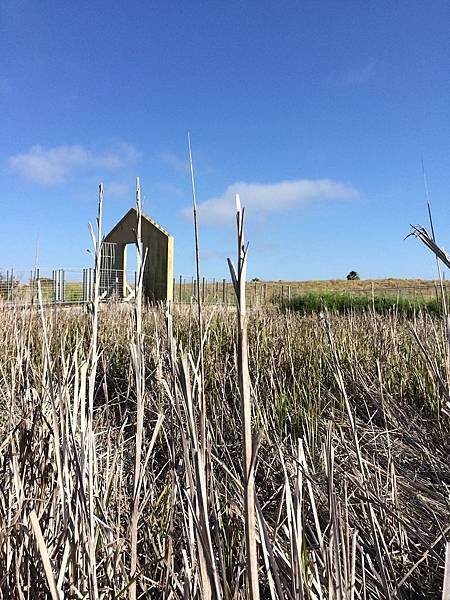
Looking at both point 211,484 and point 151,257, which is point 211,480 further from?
point 151,257

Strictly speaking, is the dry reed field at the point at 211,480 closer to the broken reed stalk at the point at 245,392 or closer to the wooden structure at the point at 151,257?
the broken reed stalk at the point at 245,392

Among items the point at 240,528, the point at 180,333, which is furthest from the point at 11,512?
the point at 180,333

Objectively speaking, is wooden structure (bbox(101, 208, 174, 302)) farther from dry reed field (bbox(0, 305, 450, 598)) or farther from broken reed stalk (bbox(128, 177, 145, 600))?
broken reed stalk (bbox(128, 177, 145, 600))

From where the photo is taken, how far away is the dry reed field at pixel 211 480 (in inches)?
21.5

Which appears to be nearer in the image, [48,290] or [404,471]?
[404,471]

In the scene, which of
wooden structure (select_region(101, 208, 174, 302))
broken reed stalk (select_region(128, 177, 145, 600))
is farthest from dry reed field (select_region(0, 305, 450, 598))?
wooden structure (select_region(101, 208, 174, 302))

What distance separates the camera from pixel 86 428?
70 cm

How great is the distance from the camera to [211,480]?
60 centimetres

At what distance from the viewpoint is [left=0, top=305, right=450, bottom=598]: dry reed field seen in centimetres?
55

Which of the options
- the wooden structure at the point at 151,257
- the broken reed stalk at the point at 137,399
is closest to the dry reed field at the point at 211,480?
the broken reed stalk at the point at 137,399

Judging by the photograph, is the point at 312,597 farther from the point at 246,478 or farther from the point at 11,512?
the point at 11,512

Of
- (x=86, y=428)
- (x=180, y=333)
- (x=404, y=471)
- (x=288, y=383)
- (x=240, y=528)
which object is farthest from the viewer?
(x=180, y=333)

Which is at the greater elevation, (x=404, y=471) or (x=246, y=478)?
(x=246, y=478)

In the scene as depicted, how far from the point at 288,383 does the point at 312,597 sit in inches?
84.9
